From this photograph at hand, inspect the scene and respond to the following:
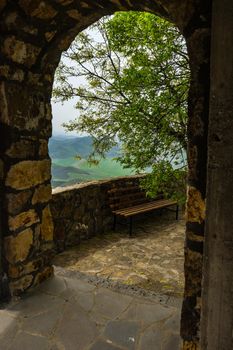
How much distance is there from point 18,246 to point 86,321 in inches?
33.3

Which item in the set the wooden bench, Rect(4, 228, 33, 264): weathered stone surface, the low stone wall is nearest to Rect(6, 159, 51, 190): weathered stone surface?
Rect(4, 228, 33, 264): weathered stone surface

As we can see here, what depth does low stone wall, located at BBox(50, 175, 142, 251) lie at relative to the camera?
4.81 metres

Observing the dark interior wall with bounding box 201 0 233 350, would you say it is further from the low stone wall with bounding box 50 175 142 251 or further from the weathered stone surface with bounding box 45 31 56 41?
the low stone wall with bounding box 50 175 142 251

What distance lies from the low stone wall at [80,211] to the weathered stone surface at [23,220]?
1933mm

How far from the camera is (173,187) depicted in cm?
439

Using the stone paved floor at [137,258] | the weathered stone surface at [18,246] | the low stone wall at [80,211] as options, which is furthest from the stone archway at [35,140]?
the low stone wall at [80,211]

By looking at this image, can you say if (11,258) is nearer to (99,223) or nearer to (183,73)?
(183,73)

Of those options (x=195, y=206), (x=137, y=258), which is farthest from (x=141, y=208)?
(x=195, y=206)

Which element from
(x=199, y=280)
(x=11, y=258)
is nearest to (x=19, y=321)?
(x=11, y=258)

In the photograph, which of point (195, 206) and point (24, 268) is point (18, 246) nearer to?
point (24, 268)

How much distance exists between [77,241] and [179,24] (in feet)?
13.9

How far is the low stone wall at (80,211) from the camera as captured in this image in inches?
189

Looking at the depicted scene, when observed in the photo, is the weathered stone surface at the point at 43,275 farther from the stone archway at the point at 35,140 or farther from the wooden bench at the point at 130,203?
the wooden bench at the point at 130,203

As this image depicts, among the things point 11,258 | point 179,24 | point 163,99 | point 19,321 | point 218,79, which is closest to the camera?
point 218,79
